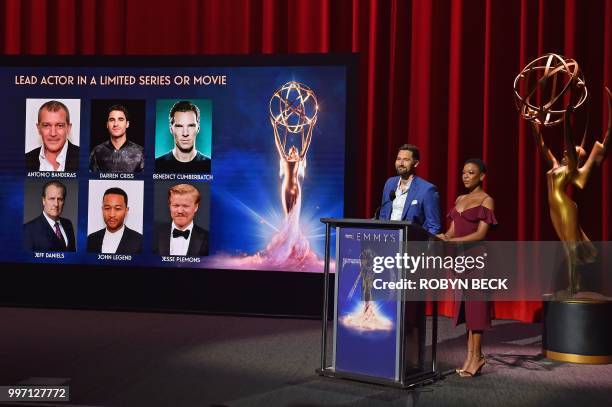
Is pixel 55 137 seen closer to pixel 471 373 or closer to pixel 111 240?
pixel 111 240

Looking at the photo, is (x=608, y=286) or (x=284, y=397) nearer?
(x=284, y=397)

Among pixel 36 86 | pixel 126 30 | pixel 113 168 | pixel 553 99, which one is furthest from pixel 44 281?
pixel 553 99

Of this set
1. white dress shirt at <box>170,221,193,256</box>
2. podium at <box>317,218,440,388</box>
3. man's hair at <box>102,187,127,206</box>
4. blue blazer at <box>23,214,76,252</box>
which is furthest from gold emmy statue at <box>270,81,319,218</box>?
podium at <box>317,218,440,388</box>

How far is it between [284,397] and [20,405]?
1254mm

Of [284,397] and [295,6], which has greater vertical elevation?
[295,6]

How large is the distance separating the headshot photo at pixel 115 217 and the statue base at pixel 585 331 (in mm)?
3606

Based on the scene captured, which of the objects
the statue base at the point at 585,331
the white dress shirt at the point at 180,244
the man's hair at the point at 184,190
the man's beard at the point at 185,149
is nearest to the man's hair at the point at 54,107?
the man's beard at the point at 185,149

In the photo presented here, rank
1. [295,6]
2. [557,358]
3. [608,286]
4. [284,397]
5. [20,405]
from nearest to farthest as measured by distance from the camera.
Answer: [20,405] → [284,397] → [557,358] → [608,286] → [295,6]

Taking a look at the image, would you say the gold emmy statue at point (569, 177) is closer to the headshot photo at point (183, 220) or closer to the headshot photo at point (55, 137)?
the headshot photo at point (183, 220)

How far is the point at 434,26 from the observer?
22.6 feet

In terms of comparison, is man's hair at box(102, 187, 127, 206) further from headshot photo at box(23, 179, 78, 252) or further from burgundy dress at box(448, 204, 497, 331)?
burgundy dress at box(448, 204, 497, 331)

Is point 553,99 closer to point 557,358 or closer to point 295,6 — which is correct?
point 557,358

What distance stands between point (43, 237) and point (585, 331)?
460 centimetres

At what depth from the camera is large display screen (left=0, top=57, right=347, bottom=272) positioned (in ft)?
20.5
